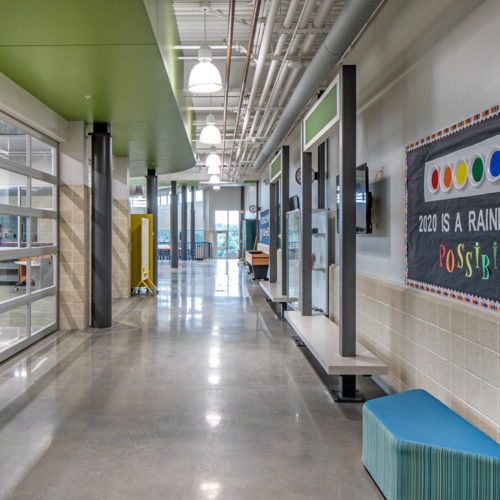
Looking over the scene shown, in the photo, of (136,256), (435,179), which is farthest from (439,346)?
(136,256)

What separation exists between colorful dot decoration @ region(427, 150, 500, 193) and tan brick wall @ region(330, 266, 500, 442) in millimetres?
804

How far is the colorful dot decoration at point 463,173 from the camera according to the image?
274 cm

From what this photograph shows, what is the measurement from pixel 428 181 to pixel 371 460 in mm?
2082

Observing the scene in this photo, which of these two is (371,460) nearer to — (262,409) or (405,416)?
(405,416)

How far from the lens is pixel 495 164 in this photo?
271cm

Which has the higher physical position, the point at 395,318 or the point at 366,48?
the point at 366,48

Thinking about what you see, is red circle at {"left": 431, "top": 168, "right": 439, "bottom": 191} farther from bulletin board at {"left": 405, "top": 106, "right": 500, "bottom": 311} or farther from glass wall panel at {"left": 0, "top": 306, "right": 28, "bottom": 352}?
glass wall panel at {"left": 0, "top": 306, "right": 28, "bottom": 352}

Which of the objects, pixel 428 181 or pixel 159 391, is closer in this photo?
pixel 428 181

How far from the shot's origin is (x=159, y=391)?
4492 millimetres

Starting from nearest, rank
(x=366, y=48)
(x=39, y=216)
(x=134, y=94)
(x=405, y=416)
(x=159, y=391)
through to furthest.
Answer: (x=405, y=416), (x=159, y=391), (x=366, y=48), (x=134, y=94), (x=39, y=216)

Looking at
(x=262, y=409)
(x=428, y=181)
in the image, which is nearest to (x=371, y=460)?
(x=262, y=409)

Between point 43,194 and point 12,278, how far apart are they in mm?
1446

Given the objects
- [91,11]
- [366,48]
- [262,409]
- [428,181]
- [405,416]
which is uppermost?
[366,48]

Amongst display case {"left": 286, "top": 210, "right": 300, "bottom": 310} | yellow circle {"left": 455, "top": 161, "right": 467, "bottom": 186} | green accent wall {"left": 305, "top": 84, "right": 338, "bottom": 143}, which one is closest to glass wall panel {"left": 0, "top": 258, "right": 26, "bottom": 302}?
display case {"left": 286, "top": 210, "right": 300, "bottom": 310}
